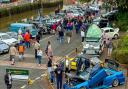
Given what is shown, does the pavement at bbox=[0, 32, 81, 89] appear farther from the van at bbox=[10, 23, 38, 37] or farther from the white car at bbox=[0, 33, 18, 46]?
the white car at bbox=[0, 33, 18, 46]

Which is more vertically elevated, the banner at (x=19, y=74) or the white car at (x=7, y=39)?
the banner at (x=19, y=74)

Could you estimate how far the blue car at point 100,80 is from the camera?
23.5 meters

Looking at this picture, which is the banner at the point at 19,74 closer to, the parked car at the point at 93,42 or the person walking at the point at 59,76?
the person walking at the point at 59,76

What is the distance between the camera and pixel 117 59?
31.2 metres

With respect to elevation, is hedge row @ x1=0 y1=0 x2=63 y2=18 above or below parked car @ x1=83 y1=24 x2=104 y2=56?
below

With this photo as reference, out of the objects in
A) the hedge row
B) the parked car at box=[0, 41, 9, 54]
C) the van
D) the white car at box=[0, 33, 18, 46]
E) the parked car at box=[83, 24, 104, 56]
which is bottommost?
the hedge row

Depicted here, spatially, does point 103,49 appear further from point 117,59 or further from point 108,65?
point 108,65

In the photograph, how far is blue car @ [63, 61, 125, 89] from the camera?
23.5m

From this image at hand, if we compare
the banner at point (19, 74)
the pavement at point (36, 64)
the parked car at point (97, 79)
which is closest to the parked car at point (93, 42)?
the pavement at point (36, 64)

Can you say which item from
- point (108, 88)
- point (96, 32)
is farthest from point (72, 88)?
point (96, 32)

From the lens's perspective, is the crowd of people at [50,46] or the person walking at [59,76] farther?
the crowd of people at [50,46]

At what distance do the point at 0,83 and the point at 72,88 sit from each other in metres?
5.18

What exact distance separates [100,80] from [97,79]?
0.92ft

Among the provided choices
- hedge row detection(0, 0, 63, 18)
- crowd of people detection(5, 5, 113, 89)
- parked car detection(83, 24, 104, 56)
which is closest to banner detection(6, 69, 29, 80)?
crowd of people detection(5, 5, 113, 89)
